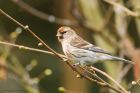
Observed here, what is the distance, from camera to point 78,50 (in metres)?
4.49

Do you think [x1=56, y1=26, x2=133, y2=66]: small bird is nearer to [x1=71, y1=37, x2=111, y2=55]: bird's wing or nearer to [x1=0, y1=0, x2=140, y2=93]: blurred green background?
[x1=71, y1=37, x2=111, y2=55]: bird's wing

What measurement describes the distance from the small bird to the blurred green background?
0.21m

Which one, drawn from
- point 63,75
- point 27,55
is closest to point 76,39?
point 63,75

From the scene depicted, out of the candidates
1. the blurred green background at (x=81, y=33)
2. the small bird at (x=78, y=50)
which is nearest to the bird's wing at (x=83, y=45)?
the small bird at (x=78, y=50)

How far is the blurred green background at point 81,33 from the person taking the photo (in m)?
4.93

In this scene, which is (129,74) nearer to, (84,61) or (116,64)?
(116,64)

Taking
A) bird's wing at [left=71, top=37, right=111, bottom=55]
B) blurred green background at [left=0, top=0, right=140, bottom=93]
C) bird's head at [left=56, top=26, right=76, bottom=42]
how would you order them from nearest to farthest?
bird's head at [left=56, top=26, right=76, bottom=42]
bird's wing at [left=71, top=37, right=111, bottom=55]
blurred green background at [left=0, top=0, right=140, bottom=93]

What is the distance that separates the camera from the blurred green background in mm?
4934

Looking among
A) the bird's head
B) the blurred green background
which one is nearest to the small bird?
the bird's head

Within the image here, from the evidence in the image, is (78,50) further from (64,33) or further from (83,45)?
(64,33)

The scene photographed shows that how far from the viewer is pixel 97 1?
5.50m

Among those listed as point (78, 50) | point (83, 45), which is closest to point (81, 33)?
point (83, 45)

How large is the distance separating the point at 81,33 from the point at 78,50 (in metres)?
1.97

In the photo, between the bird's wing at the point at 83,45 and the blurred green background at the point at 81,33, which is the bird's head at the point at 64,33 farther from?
the blurred green background at the point at 81,33
